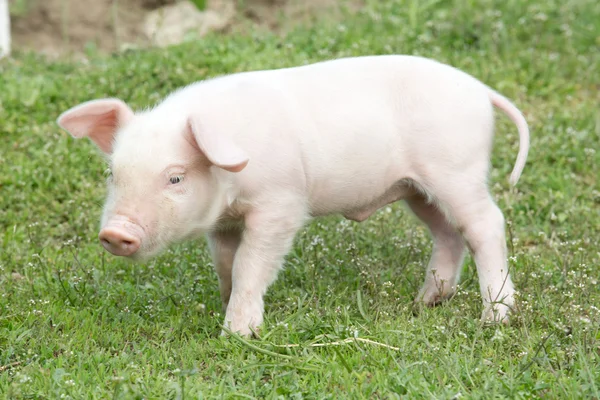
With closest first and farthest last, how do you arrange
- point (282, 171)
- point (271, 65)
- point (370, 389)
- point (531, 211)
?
point (370, 389) → point (282, 171) → point (531, 211) → point (271, 65)

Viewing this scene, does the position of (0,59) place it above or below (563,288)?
below

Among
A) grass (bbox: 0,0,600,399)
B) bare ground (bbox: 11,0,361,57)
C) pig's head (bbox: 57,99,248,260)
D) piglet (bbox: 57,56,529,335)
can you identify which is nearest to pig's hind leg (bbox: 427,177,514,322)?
piglet (bbox: 57,56,529,335)

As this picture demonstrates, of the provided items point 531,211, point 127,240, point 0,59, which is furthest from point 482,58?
point 127,240

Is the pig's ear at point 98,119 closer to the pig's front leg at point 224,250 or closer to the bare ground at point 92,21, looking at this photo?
the pig's front leg at point 224,250

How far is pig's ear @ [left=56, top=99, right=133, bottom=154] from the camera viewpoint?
4195 millimetres

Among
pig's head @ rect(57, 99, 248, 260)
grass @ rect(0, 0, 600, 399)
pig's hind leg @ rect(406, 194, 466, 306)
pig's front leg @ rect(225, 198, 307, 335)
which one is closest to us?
grass @ rect(0, 0, 600, 399)

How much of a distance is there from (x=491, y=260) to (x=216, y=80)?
160 centimetres

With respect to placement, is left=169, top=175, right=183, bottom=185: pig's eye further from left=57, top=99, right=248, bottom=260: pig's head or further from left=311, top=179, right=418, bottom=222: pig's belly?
left=311, top=179, right=418, bottom=222: pig's belly

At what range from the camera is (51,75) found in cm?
812

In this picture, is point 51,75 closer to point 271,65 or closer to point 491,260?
point 271,65

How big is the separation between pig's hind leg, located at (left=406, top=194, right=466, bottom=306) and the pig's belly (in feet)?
0.61

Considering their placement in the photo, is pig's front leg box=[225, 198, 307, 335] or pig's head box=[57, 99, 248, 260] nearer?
pig's head box=[57, 99, 248, 260]

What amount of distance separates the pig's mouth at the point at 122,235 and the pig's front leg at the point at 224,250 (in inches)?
31.9

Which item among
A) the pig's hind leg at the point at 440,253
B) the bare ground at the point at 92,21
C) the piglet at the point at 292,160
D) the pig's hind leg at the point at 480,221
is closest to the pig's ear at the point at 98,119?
the piglet at the point at 292,160
